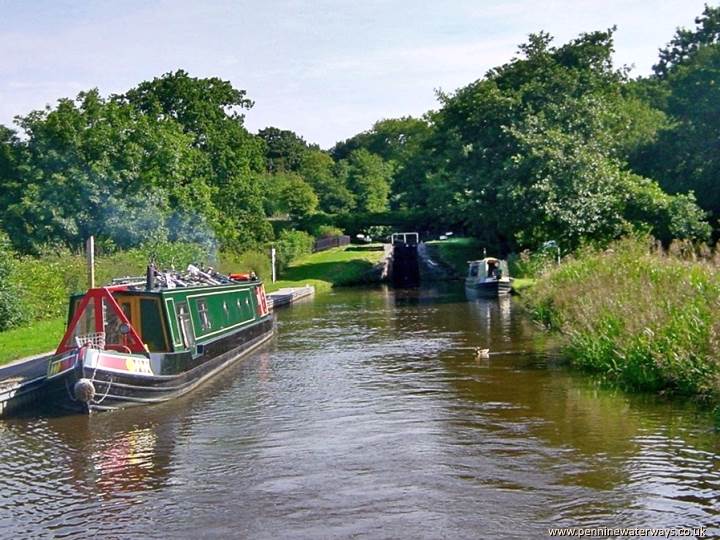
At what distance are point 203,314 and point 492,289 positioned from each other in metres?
21.1

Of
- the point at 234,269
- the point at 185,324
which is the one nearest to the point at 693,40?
the point at 234,269

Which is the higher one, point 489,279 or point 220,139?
point 220,139

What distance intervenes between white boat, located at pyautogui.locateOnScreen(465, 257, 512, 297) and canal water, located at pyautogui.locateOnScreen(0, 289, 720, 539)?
65.6 ft

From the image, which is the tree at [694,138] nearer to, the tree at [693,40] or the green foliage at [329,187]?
the tree at [693,40]

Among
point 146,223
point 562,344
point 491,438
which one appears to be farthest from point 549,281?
point 146,223

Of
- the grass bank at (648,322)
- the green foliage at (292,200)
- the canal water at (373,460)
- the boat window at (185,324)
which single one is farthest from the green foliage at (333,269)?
the canal water at (373,460)

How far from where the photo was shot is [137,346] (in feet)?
54.1

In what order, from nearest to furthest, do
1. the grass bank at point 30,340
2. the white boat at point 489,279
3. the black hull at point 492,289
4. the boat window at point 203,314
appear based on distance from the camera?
the grass bank at point 30,340 → the boat window at point 203,314 → the black hull at point 492,289 → the white boat at point 489,279

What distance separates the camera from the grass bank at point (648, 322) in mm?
13930

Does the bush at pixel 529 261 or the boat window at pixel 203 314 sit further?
the bush at pixel 529 261

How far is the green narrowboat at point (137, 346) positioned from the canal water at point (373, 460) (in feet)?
1.42

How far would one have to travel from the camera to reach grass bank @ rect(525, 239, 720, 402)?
1393 cm

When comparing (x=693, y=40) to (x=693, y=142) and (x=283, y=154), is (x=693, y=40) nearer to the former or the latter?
(x=693, y=142)

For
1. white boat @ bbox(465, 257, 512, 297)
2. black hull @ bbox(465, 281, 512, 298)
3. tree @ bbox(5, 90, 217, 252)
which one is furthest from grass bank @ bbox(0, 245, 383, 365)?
black hull @ bbox(465, 281, 512, 298)
